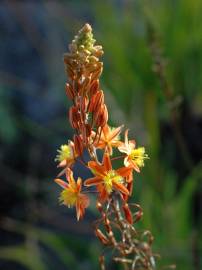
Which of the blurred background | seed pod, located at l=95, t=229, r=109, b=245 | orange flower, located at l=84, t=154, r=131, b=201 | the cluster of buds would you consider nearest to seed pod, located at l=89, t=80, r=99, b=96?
the cluster of buds

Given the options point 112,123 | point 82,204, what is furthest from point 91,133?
point 112,123

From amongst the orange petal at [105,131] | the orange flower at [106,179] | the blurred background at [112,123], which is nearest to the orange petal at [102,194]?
the orange flower at [106,179]

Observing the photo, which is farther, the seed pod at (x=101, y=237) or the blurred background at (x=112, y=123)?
the blurred background at (x=112, y=123)

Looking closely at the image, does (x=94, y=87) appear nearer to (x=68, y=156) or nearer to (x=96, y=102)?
(x=96, y=102)

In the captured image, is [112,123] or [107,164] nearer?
[107,164]

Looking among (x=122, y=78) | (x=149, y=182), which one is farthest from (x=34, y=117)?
(x=149, y=182)

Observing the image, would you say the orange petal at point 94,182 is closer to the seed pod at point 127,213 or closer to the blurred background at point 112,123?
the seed pod at point 127,213

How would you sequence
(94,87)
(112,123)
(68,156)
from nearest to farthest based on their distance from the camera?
(94,87) < (68,156) < (112,123)
